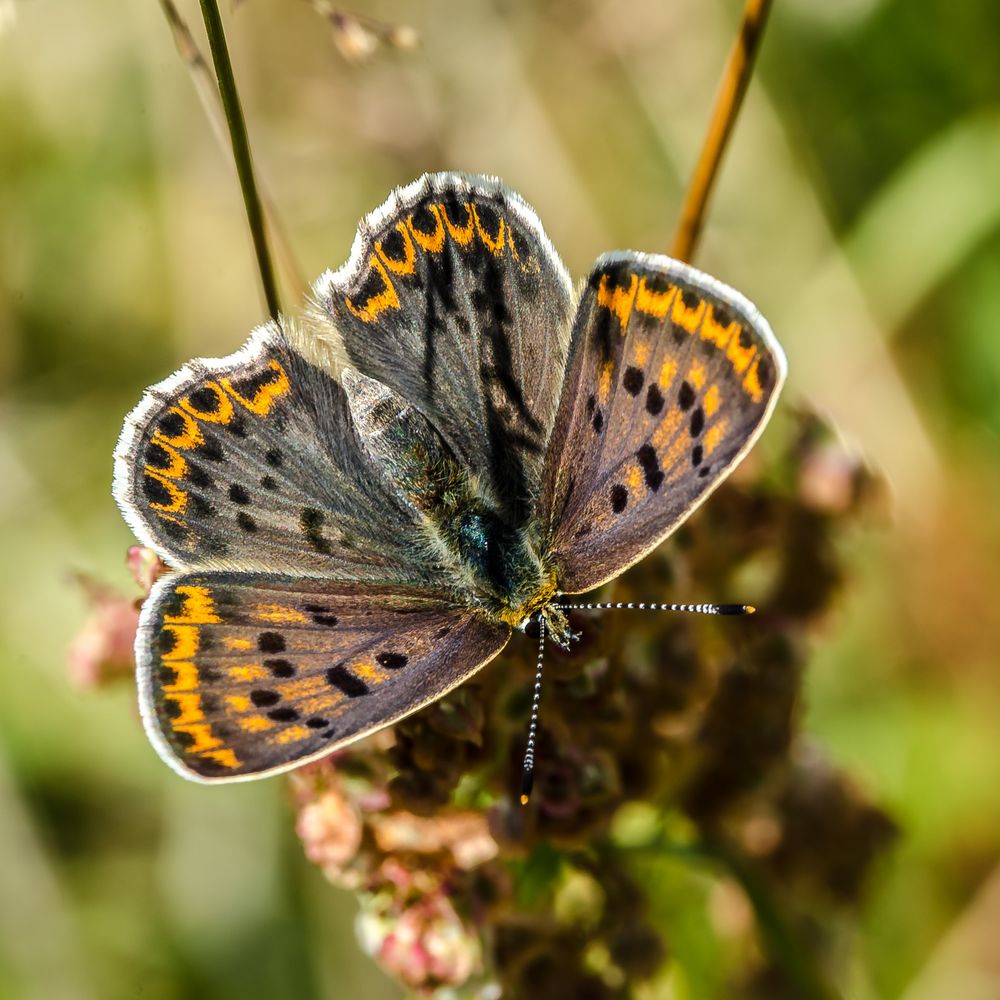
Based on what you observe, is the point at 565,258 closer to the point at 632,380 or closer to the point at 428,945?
the point at 632,380

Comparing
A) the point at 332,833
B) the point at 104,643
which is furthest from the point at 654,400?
the point at 104,643

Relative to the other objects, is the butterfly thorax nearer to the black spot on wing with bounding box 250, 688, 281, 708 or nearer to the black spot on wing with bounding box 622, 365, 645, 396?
the black spot on wing with bounding box 622, 365, 645, 396

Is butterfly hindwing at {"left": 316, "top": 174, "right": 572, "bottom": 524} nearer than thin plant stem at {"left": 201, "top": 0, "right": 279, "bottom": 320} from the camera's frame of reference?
No

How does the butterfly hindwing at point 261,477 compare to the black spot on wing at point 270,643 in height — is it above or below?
above

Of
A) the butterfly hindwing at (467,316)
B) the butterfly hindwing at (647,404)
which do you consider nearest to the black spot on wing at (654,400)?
the butterfly hindwing at (647,404)

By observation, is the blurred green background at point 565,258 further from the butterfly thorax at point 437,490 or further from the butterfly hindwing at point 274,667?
the butterfly hindwing at point 274,667

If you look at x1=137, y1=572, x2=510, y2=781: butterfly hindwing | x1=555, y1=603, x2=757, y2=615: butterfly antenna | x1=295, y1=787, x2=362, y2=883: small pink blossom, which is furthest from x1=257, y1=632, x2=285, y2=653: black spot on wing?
x1=555, y1=603, x2=757, y2=615: butterfly antenna
